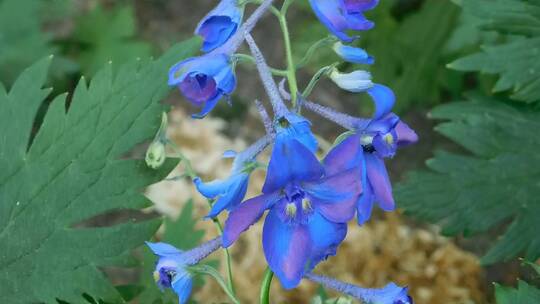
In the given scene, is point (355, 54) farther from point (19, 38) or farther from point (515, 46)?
point (19, 38)

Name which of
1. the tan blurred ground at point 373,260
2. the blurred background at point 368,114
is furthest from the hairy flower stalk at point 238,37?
the tan blurred ground at point 373,260

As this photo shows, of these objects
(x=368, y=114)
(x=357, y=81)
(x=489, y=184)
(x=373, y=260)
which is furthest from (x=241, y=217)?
(x=368, y=114)

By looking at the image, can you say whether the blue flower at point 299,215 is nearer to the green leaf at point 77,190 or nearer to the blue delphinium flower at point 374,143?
the blue delphinium flower at point 374,143

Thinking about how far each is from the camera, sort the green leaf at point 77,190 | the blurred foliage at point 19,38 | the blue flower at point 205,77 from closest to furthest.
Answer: the blue flower at point 205,77 → the green leaf at point 77,190 → the blurred foliage at point 19,38

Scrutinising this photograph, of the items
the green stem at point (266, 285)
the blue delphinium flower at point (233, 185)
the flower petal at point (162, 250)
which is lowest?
the green stem at point (266, 285)

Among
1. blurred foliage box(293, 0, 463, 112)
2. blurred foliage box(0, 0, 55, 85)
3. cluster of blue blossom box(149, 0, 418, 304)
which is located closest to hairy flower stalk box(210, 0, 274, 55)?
cluster of blue blossom box(149, 0, 418, 304)

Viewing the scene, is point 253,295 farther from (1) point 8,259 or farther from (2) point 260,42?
(1) point 8,259
